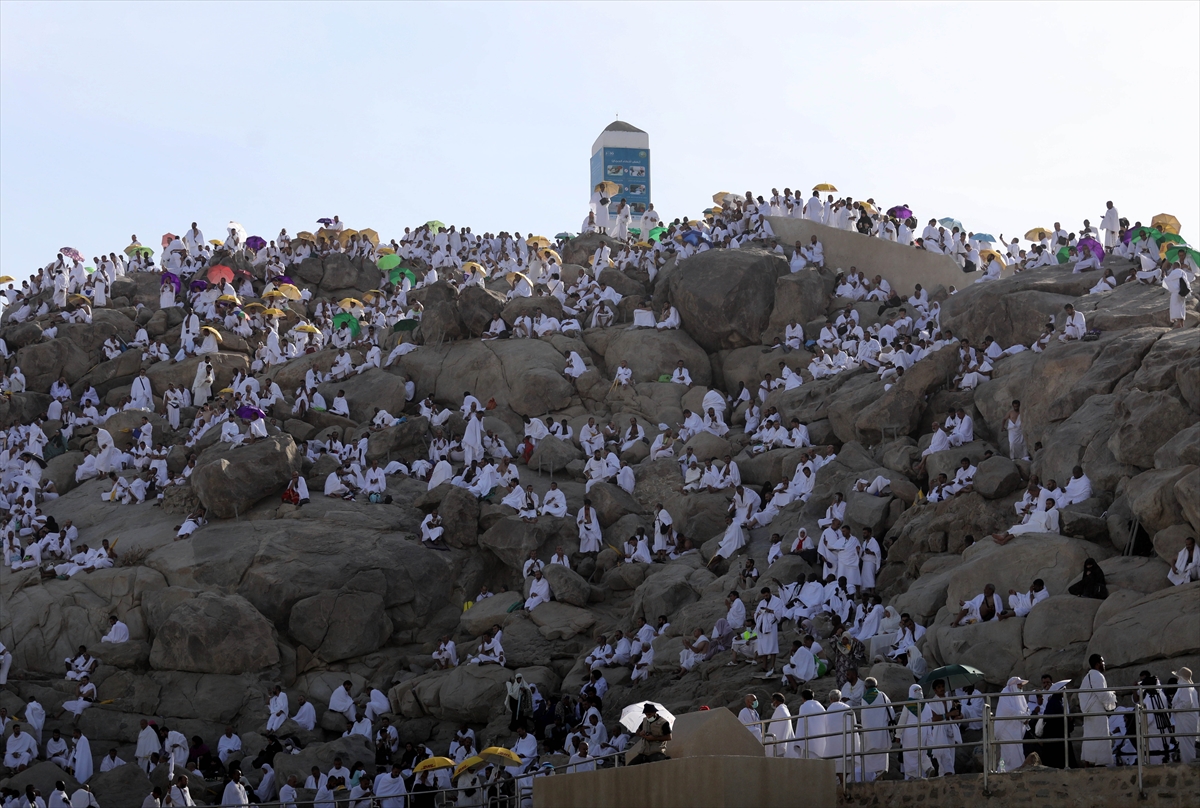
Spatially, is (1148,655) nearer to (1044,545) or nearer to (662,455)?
(1044,545)

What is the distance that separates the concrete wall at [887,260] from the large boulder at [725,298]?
103 inches

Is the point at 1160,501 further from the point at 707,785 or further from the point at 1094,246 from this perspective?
the point at 1094,246

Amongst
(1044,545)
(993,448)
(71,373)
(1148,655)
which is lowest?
(1148,655)

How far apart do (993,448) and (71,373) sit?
25067 mm

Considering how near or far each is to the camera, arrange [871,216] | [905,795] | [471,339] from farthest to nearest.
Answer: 1. [871,216]
2. [471,339]
3. [905,795]

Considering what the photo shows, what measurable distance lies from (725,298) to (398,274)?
12257mm

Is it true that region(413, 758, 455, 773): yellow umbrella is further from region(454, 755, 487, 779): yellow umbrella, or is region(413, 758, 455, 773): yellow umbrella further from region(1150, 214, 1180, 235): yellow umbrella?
region(1150, 214, 1180, 235): yellow umbrella

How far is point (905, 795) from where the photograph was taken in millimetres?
14391

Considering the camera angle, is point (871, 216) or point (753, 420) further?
point (871, 216)

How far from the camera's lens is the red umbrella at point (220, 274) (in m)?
39.9

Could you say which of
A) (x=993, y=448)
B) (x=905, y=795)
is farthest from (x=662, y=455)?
(x=905, y=795)

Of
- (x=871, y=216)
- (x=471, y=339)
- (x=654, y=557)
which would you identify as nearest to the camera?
(x=654, y=557)

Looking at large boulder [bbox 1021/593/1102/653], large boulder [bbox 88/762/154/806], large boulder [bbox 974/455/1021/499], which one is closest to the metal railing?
large boulder [bbox 1021/593/1102/653]

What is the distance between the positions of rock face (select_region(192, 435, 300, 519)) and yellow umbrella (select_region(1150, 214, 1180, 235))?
20314 mm
